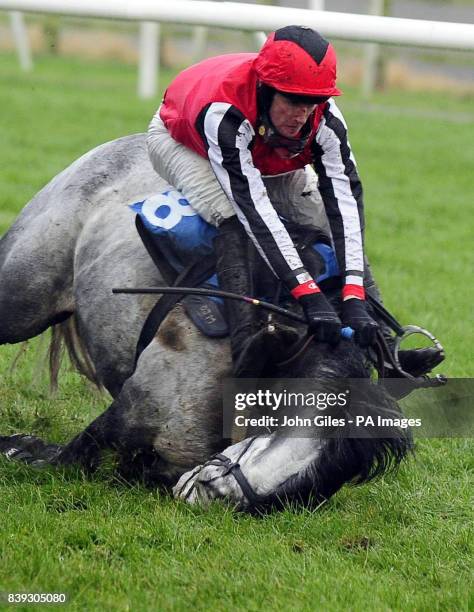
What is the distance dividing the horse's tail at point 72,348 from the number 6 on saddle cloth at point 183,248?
843 millimetres

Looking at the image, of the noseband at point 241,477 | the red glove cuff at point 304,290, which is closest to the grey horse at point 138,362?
the noseband at point 241,477

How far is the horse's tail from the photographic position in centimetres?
539

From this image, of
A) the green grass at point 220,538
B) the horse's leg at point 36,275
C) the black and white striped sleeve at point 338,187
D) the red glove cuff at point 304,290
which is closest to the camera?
the green grass at point 220,538

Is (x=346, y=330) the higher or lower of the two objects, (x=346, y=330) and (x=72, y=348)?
the higher

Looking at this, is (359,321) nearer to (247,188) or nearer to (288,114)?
(247,188)

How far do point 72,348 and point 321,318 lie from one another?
5.45 feet

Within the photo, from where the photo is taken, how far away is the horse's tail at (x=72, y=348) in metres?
5.39

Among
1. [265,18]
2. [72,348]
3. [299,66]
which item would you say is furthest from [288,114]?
[265,18]

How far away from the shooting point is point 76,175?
5.29 m

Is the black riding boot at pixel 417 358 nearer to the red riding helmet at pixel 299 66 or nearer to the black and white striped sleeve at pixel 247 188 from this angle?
the black and white striped sleeve at pixel 247 188

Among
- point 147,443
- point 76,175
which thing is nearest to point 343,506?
point 147,443

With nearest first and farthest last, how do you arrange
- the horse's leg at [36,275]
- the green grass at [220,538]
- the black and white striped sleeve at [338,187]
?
the green grass at [220,538], the black and white striped sleeve at [338,187], the horse's leg at [36,275]

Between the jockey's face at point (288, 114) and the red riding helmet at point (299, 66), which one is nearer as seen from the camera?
the red riding helmet at point (299, 66)

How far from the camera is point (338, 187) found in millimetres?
4539
